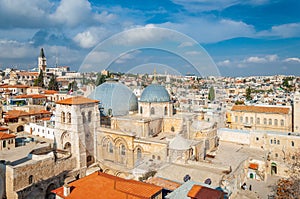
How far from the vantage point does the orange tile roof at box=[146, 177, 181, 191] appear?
931 cm

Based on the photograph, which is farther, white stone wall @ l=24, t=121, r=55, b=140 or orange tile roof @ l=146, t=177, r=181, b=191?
white stone wall @ l=24, t=121, r=55, b=140

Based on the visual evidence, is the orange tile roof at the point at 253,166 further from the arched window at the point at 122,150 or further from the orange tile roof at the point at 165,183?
the arched window at the point at 122,150


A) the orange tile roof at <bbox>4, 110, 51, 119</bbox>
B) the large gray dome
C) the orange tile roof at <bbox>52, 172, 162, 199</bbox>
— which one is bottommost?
the orange tile roof at <bbox>52, 172, 162, 199</bbox>

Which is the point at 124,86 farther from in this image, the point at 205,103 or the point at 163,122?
the point at 205,103

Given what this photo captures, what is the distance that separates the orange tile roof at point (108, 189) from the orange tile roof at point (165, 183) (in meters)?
1.42

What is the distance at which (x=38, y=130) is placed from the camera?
22.0 metres

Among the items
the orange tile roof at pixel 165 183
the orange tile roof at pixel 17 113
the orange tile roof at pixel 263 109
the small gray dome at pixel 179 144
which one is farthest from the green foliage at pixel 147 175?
the orange tile roof at pixel 17 113

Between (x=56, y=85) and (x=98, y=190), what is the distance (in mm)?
45091

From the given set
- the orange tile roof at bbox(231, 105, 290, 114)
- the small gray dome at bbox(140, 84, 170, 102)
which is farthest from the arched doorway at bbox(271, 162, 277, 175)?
the small gray dome at bbox(140, 84, 170, 102)

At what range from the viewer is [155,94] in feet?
56.2

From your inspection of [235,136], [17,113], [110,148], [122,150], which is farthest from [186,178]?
[17,113]

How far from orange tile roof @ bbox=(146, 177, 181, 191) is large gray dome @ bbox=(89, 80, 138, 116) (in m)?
7.90

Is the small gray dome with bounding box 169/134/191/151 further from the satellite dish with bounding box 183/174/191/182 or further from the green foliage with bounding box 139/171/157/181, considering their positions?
the green foliage with bounding box 139/171/157/181

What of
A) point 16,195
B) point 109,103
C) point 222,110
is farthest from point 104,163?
point 222,110
